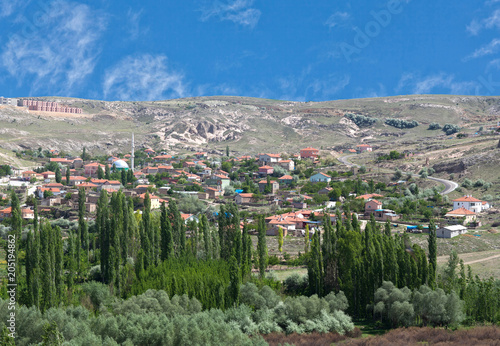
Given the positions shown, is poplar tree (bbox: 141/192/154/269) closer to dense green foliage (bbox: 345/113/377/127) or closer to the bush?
the bush

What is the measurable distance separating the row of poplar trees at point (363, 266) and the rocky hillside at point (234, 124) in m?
102

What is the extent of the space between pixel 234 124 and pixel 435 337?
143 meters

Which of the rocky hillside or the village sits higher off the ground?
the rocky hillside

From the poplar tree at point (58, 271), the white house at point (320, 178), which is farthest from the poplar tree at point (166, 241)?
the white house at point (320, 178)

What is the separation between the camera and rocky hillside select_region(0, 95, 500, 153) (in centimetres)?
14362

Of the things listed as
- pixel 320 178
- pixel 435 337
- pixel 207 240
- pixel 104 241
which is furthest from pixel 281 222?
pixel 435 337

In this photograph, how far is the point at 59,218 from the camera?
69.6 meters

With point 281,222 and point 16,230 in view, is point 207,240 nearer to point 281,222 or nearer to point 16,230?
point 16,230

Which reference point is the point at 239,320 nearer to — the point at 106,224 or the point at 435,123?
the point at 106,224

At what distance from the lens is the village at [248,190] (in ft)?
215

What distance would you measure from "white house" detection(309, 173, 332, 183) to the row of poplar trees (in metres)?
54.0

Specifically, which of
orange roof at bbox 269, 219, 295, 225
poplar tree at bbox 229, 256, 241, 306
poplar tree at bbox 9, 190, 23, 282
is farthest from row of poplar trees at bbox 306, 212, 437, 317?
orange roof at bbox 269, 219, 295, 225

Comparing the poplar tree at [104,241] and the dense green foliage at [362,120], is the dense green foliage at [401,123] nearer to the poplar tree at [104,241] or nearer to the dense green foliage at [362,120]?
the dense green foliage at [362,120]

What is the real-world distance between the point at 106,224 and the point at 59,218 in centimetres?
2824
